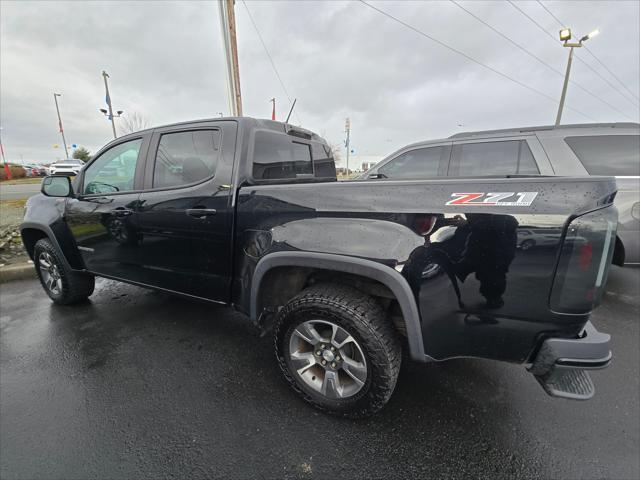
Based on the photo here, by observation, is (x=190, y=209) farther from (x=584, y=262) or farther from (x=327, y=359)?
(x=584, y=262)

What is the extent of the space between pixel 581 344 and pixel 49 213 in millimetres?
4742

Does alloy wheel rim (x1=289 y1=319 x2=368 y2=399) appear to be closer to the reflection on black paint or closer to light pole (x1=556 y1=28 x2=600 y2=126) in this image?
the reflection on black paint

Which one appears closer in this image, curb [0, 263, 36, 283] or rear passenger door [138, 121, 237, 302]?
rear passenger door [138, 121, 237, 302]

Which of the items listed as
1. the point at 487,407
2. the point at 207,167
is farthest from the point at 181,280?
the point at 487,407

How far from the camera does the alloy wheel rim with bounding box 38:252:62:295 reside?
11.4 ft

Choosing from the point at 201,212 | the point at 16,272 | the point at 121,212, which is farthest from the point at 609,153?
the point at 16,272

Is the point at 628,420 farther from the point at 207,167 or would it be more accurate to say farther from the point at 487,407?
the point at 207,167

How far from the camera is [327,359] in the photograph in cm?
193

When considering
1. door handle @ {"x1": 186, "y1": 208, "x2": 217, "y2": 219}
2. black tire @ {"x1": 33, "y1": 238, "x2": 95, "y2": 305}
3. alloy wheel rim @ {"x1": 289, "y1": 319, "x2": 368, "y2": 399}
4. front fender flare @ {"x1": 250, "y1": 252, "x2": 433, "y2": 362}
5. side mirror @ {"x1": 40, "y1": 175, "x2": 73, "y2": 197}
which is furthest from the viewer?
black tire @ {"x1": 33, "y1": 238, "x2": 95, "y2": 305}

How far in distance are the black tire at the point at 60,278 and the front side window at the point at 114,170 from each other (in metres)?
0.94

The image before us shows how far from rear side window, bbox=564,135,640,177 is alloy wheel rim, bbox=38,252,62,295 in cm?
623

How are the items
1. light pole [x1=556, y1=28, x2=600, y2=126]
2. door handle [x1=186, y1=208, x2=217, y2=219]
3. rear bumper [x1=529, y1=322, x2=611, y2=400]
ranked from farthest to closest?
light pole [x1=556, y1=28, x2=600, y2=126], door handle [x1=186, y1=208, x2=217, y2=219], rear bumper [x1=529, y1=322, x2=611, y2=400]

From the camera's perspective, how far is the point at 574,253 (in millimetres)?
1312

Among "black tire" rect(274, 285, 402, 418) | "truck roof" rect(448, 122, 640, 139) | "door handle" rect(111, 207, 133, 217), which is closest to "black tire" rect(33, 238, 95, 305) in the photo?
"door handle" rect(111, 207, 133, 217)
